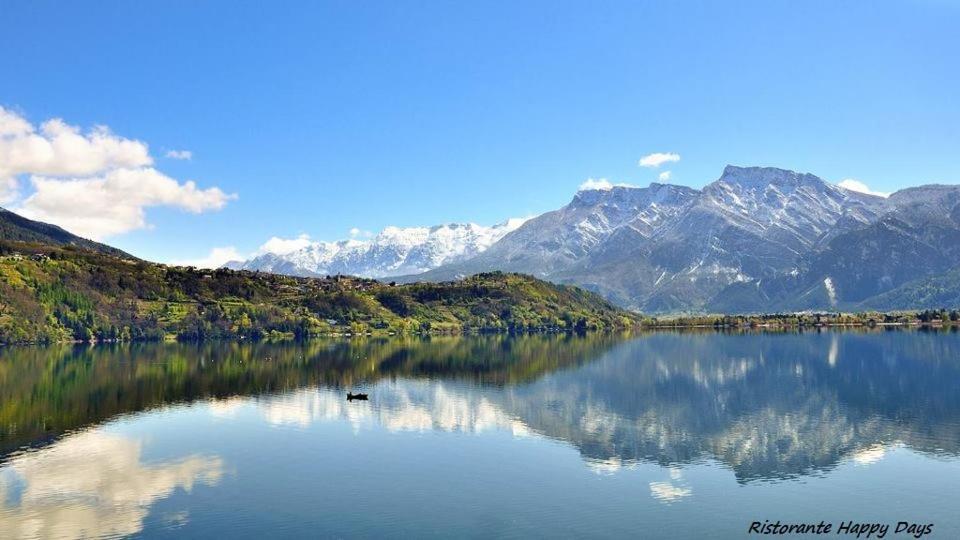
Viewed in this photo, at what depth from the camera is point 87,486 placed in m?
75.3

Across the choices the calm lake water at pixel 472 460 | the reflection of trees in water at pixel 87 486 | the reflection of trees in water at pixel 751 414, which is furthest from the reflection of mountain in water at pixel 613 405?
the reflection of trees in water at pixel 87 486

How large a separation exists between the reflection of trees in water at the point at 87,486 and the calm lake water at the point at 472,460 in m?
0.31

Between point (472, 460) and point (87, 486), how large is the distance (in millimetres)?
44404

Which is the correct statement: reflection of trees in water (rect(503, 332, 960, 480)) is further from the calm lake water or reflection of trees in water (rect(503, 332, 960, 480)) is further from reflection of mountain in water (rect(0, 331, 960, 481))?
the calm lake water

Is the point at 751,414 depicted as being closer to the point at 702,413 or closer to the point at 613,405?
the point at 702,413

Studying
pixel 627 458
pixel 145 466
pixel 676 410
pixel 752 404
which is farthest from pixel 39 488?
pixel 752 404

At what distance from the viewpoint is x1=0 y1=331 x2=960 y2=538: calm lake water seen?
64562 millimetres

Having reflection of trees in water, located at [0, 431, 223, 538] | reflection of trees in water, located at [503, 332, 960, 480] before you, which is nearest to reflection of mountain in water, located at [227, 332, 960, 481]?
reflection of trees in water, located at [503, 332, 960, 480]

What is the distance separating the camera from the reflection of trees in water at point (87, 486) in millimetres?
62562

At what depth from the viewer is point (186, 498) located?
235ft

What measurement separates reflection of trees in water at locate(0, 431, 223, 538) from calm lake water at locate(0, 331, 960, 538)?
307 millimetres

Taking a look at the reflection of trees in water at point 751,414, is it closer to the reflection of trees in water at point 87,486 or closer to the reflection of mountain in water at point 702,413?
the reflection of mountain in water at point 702,413

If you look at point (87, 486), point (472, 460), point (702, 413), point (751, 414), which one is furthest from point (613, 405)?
point (87, 486)

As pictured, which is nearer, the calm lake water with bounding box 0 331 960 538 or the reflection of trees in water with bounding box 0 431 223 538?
the reflection of trees in water with bounding box 0 431 223 538
